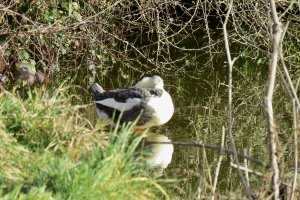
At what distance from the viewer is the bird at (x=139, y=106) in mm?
7504

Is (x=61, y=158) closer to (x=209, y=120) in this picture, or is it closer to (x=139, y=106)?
(x=139, y=106)

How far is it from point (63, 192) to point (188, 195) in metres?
1.50

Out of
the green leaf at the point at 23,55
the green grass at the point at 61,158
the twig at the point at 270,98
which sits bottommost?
the green grass at the point at 61,158

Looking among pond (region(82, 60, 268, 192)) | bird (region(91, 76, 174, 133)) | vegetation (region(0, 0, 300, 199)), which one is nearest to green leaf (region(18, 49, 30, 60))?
vegetation (region(0, 0, 300, 199))

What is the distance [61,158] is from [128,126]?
517mm

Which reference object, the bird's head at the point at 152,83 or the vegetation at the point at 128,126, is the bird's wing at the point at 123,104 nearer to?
the vegetation at the point at 128,126

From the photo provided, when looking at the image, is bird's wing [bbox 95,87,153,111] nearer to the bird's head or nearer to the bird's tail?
the bird's tail

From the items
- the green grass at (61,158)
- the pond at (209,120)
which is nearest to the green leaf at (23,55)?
the pond at (209,120)

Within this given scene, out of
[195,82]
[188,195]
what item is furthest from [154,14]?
[188,195]

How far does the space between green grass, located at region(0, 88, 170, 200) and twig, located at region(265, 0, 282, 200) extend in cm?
60

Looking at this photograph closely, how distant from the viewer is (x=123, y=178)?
3.92 m

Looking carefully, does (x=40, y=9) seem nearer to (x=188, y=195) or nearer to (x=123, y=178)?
(x=188, y=195)

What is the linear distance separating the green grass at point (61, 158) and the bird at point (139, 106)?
2436mm

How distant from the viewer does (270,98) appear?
3.73 m
